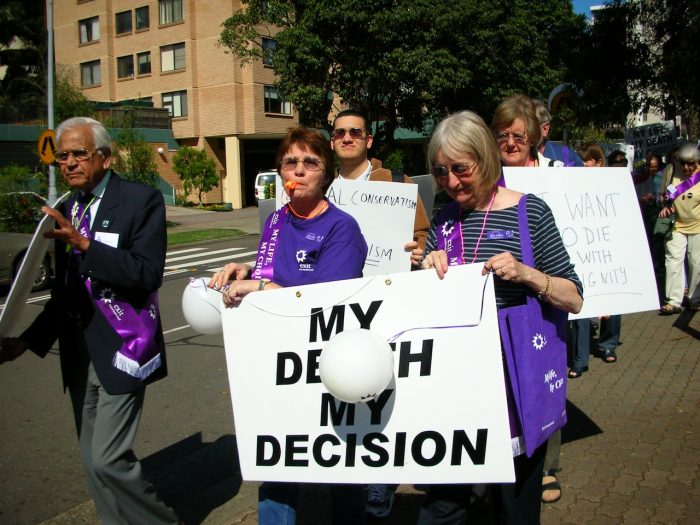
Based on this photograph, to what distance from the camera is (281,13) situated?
27.4 meters

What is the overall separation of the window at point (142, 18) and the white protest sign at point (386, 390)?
4470cm

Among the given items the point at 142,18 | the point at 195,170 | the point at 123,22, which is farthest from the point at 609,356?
the point at 123,22

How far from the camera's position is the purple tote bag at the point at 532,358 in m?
2.38

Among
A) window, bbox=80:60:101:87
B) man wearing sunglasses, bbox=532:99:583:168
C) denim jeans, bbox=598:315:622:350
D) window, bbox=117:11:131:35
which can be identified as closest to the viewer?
man wearing sunglasses, bbox=532:99:583:168

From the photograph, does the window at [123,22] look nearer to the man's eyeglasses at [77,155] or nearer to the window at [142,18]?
the window at [142,18]

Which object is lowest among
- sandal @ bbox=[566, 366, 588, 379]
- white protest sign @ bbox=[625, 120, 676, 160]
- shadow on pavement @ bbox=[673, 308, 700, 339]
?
sandal @ bbox=[566, 366, 588, 379]

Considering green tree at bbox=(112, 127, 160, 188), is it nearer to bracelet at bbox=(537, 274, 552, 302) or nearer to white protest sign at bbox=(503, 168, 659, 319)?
white protest sign at bbox=(503, 168, 659, 319)

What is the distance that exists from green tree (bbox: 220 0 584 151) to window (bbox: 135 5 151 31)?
15988 mm

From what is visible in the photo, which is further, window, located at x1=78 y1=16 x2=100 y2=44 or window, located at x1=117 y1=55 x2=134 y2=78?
window, located at x1=78 y1=16 x2=100 y2=44

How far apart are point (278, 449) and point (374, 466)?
381mm

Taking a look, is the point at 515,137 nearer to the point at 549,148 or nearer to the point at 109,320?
the point at 549,148

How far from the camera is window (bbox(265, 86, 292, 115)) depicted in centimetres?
4078

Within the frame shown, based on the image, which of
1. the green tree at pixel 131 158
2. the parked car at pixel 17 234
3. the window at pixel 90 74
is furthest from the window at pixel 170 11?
the parked car at pixel 17 234

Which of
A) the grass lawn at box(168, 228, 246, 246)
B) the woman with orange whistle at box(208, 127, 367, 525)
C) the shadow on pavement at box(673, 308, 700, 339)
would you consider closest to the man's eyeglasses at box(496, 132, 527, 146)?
the woman with orange whistle at box(208, 127, 367, 525)
